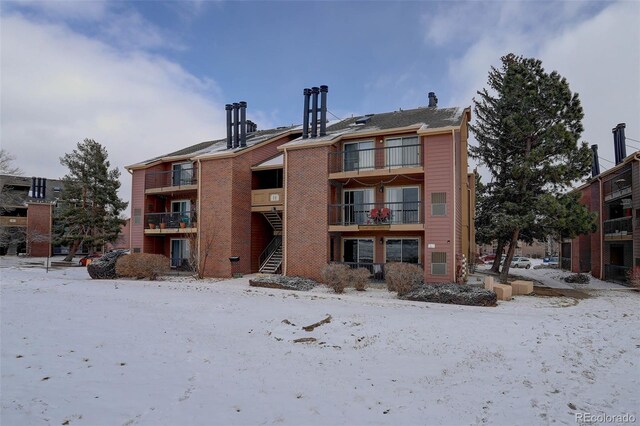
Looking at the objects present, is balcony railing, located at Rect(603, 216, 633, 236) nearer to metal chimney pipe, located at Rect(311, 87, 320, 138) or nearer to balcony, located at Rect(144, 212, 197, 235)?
metal chimney pipe, located at Rect(311, 87, 320, 138)

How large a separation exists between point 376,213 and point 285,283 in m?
6.01

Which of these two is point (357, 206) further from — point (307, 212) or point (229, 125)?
point (229, 125)

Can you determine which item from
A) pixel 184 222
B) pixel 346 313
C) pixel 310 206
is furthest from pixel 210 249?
pixel 346 313

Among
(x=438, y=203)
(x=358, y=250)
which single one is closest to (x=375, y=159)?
(x=438, y=203)

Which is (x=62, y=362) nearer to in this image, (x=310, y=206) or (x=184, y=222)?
(x=310, y=206)

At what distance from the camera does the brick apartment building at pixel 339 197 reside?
64.6ft

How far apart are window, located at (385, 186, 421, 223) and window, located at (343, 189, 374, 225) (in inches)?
45.1

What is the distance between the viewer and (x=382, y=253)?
22719 millimetres

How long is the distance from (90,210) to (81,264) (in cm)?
597

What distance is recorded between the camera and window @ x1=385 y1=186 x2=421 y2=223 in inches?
837

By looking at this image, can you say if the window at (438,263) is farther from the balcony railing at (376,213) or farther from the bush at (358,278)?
the bush at (358,278)

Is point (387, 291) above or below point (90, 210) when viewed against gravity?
below

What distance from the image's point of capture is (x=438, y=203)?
1952cm

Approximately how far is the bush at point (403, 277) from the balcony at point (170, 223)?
13.7m
